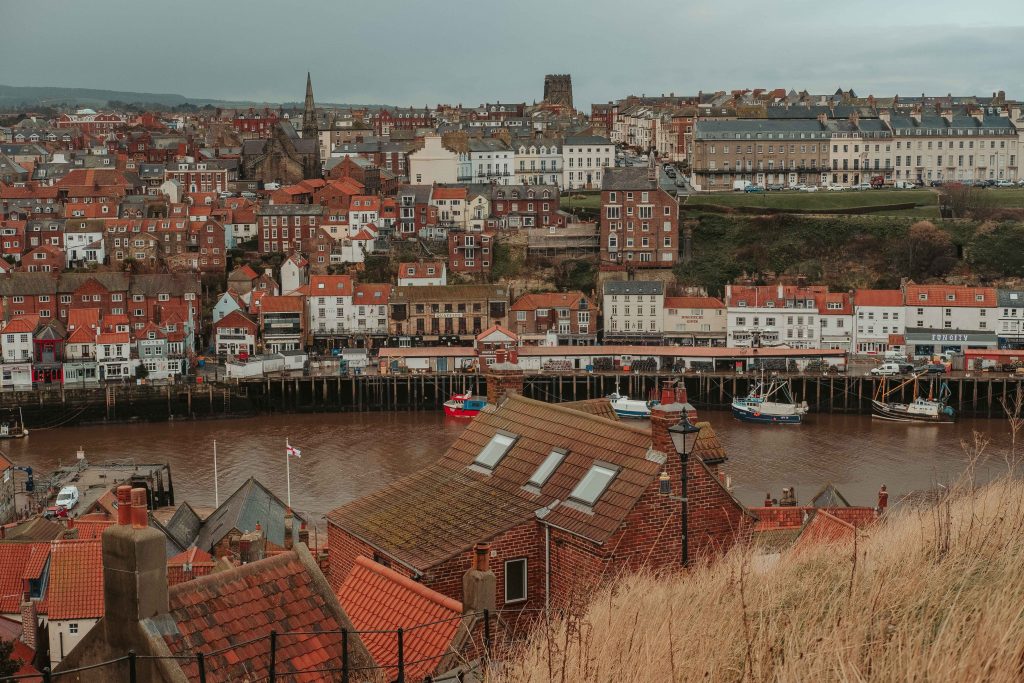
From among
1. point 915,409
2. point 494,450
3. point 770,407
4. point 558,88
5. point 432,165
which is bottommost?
point 915,409

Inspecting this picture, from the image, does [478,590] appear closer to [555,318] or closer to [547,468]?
[547,468]

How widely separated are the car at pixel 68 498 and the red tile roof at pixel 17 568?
24.2ft

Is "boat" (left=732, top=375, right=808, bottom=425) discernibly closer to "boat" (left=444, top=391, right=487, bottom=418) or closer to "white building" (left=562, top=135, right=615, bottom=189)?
"boat" (left=444, top=391, right=487, bottom=418)

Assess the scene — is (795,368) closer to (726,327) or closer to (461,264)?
(726,327)

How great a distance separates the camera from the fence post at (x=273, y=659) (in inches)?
226

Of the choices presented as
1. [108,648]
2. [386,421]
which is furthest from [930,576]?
[386,421]

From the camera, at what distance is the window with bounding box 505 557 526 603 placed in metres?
9.99

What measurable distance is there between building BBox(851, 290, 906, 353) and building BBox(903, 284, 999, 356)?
354 millimetres

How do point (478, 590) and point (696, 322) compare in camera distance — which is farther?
point (696, 322)

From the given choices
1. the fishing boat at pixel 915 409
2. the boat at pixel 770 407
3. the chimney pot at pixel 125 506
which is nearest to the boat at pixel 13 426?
the boat at pixel 770 407

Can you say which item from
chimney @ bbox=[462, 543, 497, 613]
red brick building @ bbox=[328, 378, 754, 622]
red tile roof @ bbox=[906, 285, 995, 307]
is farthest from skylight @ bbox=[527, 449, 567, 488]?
red tile roof @ bbox=[906, 285, 995, 307]

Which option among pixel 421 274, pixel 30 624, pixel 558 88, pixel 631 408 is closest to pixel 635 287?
pixel 421 274

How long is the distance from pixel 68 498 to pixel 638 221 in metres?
35.7

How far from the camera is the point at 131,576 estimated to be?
581cm
